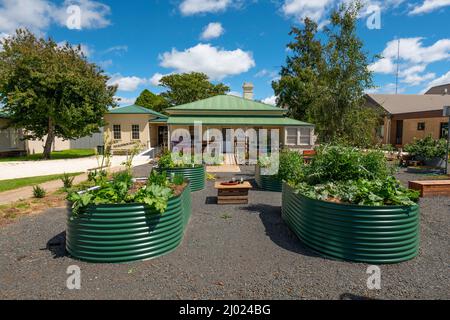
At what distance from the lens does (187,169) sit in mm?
8516

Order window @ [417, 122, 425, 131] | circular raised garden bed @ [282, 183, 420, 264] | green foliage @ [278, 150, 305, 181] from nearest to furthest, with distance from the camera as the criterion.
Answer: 1. circular raised garden bed @ [282, 183, 420, 264]
2. green foliage @ [278, 150, 305, 181]
3. window @ [417, 122, 425, 131]

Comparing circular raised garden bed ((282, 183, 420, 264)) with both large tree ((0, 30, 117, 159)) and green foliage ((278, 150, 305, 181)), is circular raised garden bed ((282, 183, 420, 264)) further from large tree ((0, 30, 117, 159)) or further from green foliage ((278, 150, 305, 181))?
large tree ((0, 30, 117, 159))

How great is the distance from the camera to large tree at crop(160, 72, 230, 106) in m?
39.2

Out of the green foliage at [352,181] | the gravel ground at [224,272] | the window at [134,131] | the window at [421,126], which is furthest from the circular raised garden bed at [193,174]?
the window at [421,126]

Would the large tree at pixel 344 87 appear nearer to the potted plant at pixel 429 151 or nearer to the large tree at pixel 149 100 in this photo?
the potted plant at pixel 429 151

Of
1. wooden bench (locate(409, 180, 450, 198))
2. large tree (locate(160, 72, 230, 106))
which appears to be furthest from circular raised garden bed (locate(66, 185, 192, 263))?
large tree (locate(160, 72, 230, 106))

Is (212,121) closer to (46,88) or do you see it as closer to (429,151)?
(46,88)

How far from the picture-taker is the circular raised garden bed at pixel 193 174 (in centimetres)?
847

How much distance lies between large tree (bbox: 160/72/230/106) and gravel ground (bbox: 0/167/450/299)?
36.2m

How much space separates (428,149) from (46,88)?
24007 millimetres

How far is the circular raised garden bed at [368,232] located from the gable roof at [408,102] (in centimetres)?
2920

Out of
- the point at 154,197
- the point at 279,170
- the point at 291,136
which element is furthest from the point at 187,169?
the point at 291,136
